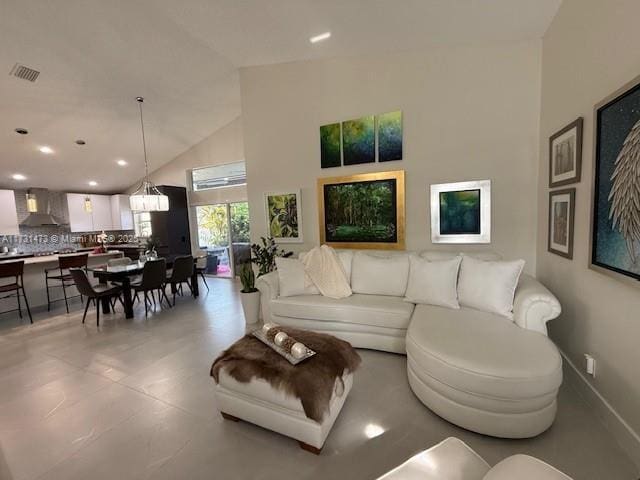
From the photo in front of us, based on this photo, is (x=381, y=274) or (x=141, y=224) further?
(x=141, y=224)

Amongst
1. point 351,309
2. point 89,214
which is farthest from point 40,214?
point 351,309

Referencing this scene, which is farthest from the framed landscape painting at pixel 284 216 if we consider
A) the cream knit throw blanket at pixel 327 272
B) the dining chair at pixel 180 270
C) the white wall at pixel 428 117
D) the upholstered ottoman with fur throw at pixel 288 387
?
the upholstered ottoman with fur throw at pixel 288 387

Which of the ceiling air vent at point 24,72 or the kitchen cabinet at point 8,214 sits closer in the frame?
the ceiling air vent at point 24,72

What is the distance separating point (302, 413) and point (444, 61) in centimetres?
385

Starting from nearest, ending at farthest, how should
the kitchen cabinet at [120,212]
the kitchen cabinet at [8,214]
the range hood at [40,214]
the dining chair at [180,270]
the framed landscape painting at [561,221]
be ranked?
1. the framed landscape painting at [561,221]
2. the dining chair at [180,270]
3. the kitchen cabinet at [8,214]
4. the range hood at [40,214]
5. the kitchen cabinet at [120,212]

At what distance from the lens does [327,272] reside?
3445mm

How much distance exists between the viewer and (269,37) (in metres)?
3.56

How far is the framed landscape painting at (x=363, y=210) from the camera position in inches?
149

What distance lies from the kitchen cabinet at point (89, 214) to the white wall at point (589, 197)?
9.55 meters

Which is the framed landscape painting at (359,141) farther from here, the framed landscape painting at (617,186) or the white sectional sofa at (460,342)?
the framed landscape painting at (617,186)

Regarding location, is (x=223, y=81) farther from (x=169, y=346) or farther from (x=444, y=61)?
(x=169, y=346)

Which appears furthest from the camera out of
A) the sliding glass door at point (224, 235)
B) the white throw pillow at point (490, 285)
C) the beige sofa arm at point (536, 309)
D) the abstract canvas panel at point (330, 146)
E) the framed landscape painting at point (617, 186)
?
the sliding glass door at point (224, 235)

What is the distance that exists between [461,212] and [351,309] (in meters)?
1.77

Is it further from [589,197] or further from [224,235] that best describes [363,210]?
[224,235]
